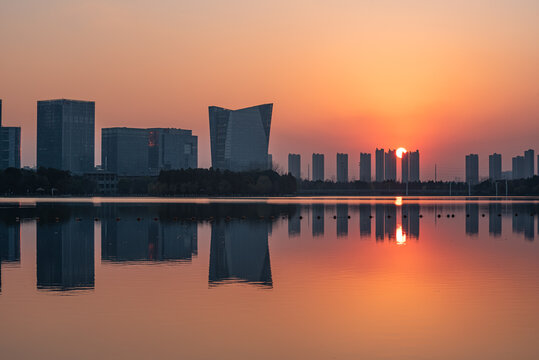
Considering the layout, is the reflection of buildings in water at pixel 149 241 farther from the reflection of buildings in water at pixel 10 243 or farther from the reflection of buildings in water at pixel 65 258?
the reflection of buildings in water at pixel 10 243

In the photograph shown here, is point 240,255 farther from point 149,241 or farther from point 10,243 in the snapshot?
point 10,243

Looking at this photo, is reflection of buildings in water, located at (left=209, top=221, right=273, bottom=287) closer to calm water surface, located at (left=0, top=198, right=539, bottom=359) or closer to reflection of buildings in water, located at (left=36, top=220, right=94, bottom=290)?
calm water surface, located at (left=0, top=198, right=539, bottom=359)

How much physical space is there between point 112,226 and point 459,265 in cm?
4379

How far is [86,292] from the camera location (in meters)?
29.5

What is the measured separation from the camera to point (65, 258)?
42.5 metres

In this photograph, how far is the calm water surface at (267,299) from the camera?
1997 cm

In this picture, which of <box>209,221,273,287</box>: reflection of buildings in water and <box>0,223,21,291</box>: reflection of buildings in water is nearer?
<box>209,221,273,287</box>: reflection of buildings in water

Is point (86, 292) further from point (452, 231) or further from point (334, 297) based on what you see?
point (452, 231)

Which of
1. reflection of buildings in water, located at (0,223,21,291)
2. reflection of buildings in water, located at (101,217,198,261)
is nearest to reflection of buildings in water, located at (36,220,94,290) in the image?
reflection of buildings in water, located at (0,223,21,291)

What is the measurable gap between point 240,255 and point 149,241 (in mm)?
12626

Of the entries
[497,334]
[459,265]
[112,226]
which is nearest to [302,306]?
[497,334]

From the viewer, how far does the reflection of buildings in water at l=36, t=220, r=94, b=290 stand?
1284 inches

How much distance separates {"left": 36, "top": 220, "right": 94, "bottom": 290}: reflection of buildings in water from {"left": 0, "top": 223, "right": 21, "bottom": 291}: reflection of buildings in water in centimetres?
139

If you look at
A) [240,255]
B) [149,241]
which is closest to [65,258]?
[240,255]
